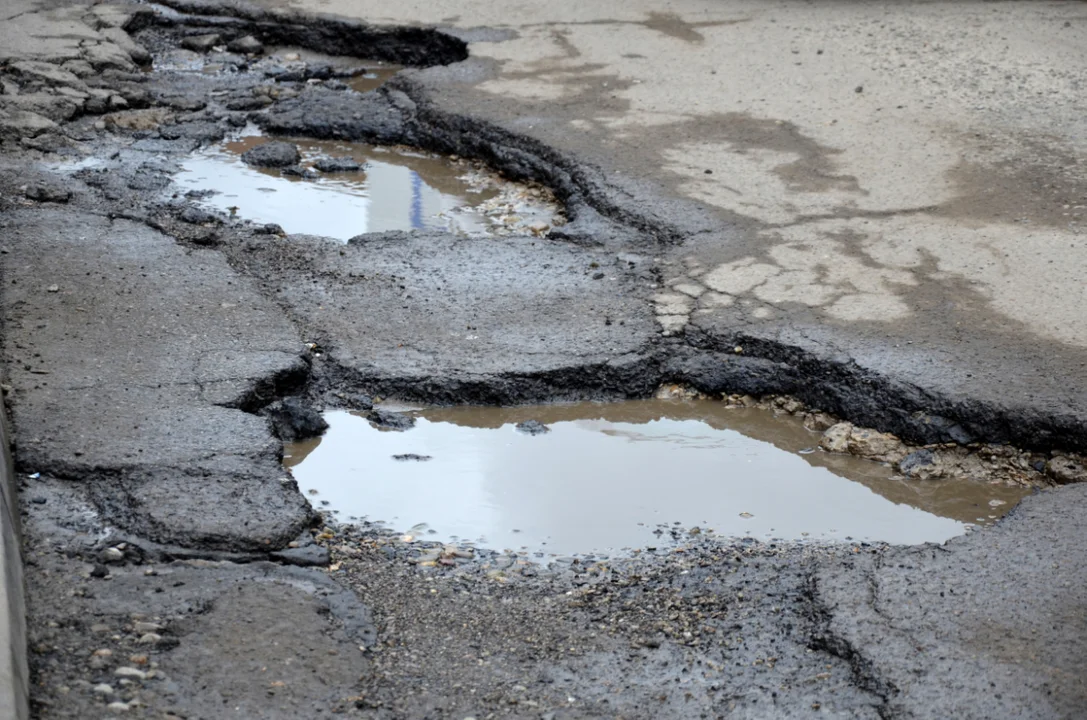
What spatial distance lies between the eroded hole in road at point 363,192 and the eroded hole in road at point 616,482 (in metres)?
1.58

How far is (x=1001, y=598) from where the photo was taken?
110 inches

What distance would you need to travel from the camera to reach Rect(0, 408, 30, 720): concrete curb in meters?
2.11

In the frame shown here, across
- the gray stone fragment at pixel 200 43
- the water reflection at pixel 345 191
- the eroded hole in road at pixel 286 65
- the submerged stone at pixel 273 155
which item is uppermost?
the gray stone fragment at pixel 200 43

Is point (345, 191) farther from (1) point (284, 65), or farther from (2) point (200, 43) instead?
(2) point (200, 43)

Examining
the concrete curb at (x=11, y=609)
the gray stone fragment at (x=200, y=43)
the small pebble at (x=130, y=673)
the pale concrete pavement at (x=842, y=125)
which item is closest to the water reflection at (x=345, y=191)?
the pale concrete pavement at (x=842, y=125)

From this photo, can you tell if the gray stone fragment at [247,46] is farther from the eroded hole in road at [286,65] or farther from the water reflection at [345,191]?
the water reflection at [345,191]

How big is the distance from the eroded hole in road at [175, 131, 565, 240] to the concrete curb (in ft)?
7.82

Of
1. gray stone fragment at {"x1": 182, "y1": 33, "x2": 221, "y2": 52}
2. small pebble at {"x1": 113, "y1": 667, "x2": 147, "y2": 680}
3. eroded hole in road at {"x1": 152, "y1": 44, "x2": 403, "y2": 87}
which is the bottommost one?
small pebble at {"x1": 113, "y1": 667, "x2": 147, "y2": 680}

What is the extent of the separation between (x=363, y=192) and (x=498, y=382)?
2.15 meters

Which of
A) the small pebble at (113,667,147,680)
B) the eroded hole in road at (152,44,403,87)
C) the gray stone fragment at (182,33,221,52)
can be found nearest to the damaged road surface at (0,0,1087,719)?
the small pebble at (113,667,147,680)

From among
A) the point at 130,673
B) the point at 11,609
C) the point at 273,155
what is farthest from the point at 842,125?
the point at 11,609

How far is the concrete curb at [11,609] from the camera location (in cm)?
211

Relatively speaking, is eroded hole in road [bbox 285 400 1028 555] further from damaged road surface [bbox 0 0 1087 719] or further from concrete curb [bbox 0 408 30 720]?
concrete curb [bbox 0 408 30 720]

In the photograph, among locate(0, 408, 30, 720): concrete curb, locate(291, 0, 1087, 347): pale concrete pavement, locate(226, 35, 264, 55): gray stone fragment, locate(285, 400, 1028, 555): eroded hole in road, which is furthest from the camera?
locate(226, 35, 264, 55): gray stone fragment
